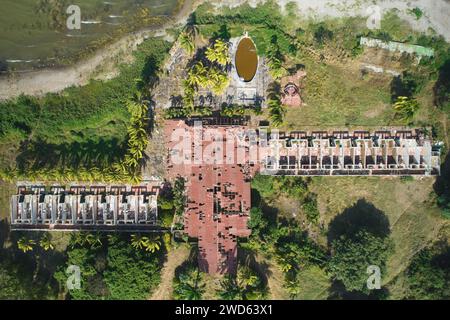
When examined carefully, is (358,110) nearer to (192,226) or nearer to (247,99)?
(247,99)

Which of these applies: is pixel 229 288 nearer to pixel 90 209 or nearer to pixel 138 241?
pixel 138 241

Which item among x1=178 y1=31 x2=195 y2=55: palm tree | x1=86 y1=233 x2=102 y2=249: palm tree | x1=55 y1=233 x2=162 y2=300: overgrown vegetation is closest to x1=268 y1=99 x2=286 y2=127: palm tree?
x1=178 y1=31 x2=195 y2=55: palm tree

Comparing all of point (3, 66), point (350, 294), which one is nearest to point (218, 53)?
point (3, 66)

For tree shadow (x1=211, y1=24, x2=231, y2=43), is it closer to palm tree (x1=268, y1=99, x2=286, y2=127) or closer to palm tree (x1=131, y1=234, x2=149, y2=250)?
palm tree (x1=268, y1=99, x2=286, y2=127)

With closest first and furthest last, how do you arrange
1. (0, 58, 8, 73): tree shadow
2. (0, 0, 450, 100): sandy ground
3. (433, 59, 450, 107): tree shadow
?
(433, 59, 450, 107): tree shadow
(0, 0, 450, 100): sandy ground
(0, 58, 8, 73): tree shadow

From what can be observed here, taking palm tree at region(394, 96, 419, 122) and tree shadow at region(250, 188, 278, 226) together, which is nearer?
palm tree at region(394, 96, 419, 122)

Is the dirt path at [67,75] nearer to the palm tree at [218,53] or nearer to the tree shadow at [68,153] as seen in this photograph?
the tree shadow at [68,153]
